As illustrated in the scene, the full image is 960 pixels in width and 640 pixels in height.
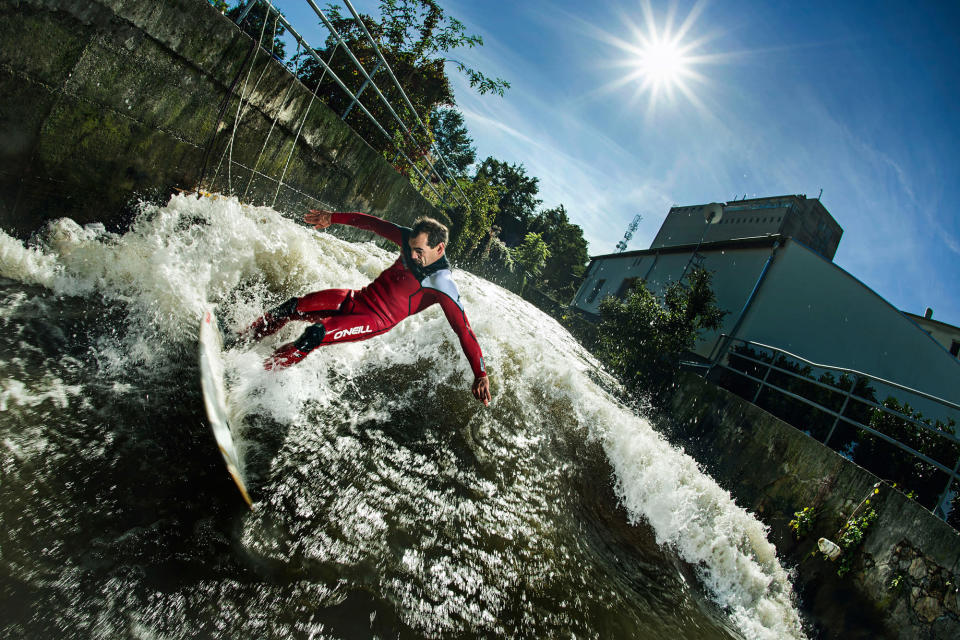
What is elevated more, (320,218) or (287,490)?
(320,218)

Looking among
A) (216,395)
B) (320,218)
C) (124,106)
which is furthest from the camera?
(320,218)

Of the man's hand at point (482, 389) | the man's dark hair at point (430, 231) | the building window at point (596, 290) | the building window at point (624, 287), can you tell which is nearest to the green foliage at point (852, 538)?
the man's hand at point (482, 389)

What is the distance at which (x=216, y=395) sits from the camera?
2.67 metres

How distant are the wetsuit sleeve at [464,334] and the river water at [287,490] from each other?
0.82m

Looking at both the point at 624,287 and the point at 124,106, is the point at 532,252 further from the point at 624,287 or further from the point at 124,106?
the point at 124,106

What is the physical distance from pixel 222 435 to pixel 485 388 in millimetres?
2239

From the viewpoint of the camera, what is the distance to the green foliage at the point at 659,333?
11.2 m

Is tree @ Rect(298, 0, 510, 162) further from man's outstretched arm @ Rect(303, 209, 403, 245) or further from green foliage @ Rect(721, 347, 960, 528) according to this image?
green foliage @ Rect(721, 347, 960, 528)

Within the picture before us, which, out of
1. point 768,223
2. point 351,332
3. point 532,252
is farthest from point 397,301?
point 768,223

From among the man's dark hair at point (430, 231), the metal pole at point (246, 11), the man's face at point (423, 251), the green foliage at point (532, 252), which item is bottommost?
the man's face at point (423, 251)

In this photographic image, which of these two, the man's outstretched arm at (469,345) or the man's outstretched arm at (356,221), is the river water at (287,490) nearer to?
the man's outstretched arm at (469,345)

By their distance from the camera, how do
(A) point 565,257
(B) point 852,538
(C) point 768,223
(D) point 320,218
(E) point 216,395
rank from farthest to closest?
(A) point 565,257, (C) point 768,223, (B) point 852,538, (D) point 320,218, (E) point 216,395

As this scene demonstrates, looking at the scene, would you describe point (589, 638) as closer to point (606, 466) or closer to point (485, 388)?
point (485, 388)

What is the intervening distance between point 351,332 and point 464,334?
110 cm
